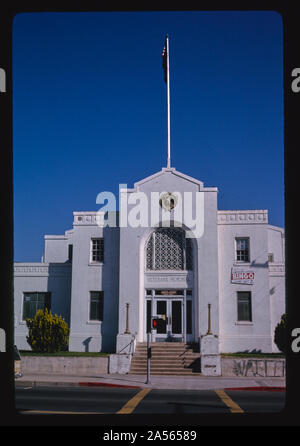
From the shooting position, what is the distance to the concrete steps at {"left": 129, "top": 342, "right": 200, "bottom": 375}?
822 inches

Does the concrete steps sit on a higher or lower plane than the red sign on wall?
lower

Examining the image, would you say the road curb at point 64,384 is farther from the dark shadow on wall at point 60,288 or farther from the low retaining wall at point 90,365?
the dark shadow on wall at point 60,288

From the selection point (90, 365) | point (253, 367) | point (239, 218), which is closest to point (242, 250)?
point (239, 218)

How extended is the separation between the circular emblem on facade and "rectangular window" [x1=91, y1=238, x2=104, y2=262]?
387 centimetres

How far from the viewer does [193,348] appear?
2266 centimetres

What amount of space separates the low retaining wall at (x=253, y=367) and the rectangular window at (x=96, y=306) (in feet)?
23.5

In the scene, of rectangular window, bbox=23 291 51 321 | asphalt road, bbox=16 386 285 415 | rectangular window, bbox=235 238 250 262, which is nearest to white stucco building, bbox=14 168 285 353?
rectangular window, bbox=235 238 250 262

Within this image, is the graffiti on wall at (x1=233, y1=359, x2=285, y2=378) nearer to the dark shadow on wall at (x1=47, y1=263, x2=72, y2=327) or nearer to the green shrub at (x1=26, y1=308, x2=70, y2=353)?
the green shrub at (x1=26, y1=308, x2=70, y2=353)

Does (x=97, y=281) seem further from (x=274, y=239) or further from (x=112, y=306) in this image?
(x=274, y=239)

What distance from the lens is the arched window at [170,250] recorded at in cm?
2419

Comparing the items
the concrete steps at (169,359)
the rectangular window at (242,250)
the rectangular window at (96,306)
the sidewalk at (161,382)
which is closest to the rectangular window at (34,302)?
the rectangular window at (96,306)

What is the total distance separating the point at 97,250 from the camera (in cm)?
2553

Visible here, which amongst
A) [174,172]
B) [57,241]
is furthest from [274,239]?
[57,241]
